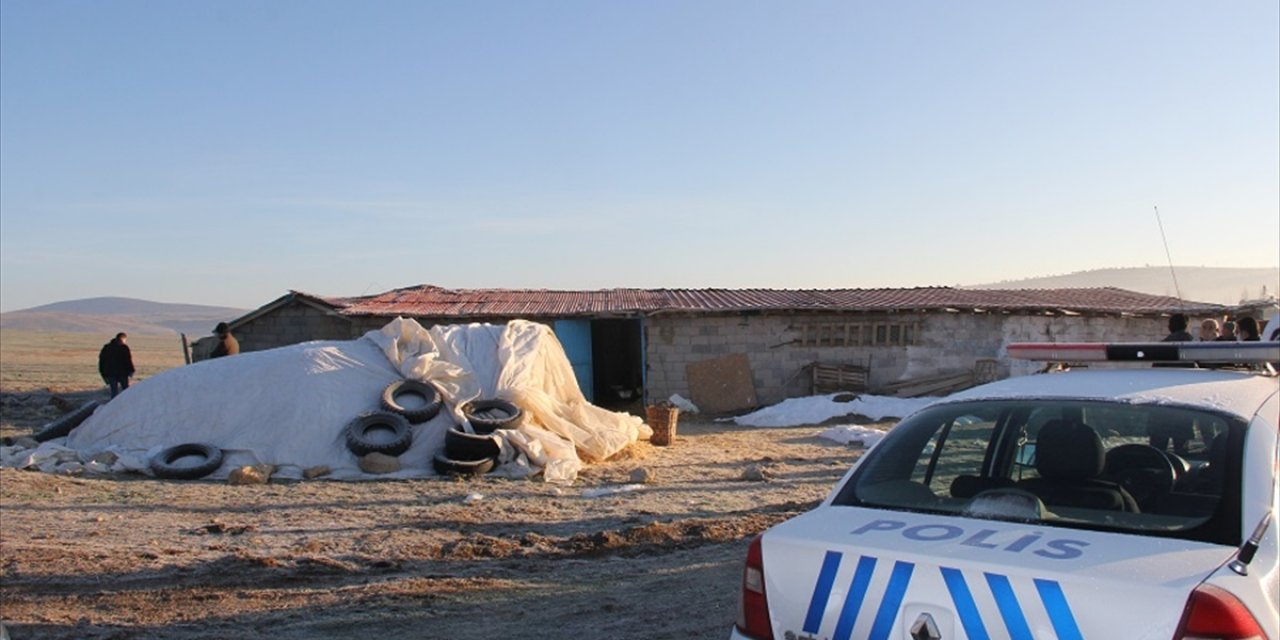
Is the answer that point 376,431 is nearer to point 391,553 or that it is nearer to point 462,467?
point 462,467

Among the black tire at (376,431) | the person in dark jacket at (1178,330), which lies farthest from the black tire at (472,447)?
the person in dark jacket at (1178,330)

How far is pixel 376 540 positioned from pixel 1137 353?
6540mm

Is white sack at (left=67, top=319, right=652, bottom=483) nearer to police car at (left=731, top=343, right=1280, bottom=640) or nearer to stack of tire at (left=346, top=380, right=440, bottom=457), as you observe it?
stack of tire at (left=346, top=380, right=440, bottom=457)

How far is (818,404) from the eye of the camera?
19.9 metres

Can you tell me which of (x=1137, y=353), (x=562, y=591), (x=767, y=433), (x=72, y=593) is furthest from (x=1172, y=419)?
(x=767, y=433)

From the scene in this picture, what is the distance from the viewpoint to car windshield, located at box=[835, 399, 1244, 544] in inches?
125

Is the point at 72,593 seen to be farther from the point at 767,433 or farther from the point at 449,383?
the point at 767,433

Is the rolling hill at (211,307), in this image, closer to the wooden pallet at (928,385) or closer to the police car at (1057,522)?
the wooden pallet at (928,385)

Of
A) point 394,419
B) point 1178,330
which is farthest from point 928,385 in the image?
point 394,419

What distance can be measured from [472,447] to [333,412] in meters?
2.10

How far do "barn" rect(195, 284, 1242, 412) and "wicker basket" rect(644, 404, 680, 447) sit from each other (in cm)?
494

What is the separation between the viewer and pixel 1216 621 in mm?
2539

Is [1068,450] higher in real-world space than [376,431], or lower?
higher

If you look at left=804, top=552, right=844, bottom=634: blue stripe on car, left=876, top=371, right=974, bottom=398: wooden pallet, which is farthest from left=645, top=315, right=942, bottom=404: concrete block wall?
left=804, top=552, right=844, bottom=634: blue stripe on car
